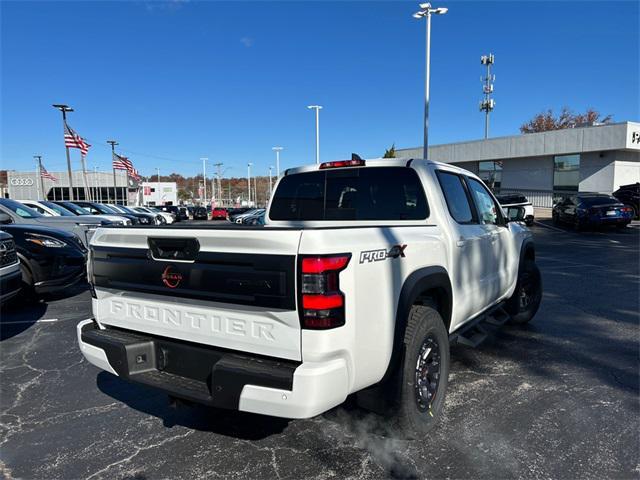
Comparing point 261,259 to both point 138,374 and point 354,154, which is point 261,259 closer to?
point 138,374

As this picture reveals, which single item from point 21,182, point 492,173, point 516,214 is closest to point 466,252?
point 516,214

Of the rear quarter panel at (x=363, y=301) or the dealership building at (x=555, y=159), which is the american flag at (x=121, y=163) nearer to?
the dealership building at (x=555, y=159)

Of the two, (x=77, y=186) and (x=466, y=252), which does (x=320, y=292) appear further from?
(x=77, y=186)

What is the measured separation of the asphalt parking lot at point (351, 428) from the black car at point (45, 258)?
166cm

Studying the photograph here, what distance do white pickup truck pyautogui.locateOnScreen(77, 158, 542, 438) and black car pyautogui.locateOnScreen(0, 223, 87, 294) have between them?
4.05 meters

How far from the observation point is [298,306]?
7.04 ft

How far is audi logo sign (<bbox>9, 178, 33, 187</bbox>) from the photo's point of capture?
6108 centimetres

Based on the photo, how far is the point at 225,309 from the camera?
238 centimetres

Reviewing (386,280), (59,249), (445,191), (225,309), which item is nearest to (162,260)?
(225,309)

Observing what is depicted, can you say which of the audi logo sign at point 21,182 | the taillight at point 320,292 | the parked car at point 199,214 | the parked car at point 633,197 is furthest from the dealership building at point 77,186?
the taillight at point 320,292

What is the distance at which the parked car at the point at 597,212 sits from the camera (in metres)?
17.6

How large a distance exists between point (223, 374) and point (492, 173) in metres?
34.4

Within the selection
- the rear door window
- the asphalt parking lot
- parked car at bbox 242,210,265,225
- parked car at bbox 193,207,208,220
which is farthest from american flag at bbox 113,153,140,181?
the rear door window

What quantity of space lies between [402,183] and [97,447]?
290 centimetres
